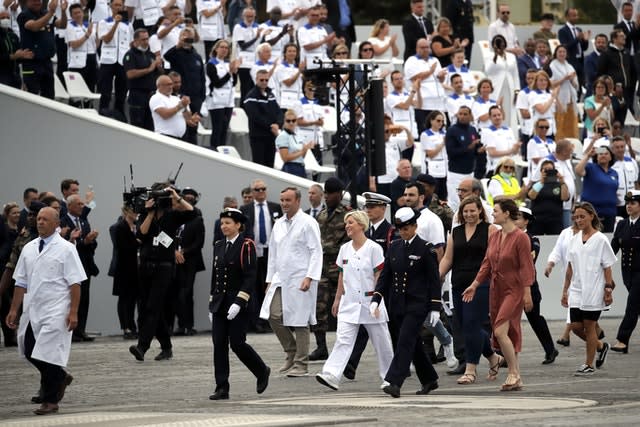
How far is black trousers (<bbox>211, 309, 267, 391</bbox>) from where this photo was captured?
1502 centimetres

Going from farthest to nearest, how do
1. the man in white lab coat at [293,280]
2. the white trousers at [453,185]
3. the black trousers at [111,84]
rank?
the black trousers at [111,84] → the white trousers at [453,185] → the man in white lab coat at [293,280]

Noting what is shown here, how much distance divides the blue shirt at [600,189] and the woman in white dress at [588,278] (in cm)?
Answer: 723

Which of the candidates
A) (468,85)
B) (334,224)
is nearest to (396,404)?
(334,224)

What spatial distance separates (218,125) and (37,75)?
3292 mm

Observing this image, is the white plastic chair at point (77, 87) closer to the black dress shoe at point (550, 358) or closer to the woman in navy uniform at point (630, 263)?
the woman in navy uniform at point (630, 263)

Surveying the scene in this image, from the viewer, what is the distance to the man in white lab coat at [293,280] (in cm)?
1719

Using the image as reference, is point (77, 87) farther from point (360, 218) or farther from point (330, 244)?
point (360, 218)

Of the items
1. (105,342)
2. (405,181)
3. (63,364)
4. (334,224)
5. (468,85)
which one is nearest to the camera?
(63,364)

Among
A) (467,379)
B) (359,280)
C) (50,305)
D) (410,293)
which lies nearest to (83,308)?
(359,280)

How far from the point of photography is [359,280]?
619 inches

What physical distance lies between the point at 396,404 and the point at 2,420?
11.1ft

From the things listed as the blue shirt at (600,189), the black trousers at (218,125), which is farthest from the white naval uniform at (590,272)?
the black trousers at (218,125)

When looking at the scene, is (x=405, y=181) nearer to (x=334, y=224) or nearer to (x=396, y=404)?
(x=334, y=224)

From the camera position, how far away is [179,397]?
50.0ft
